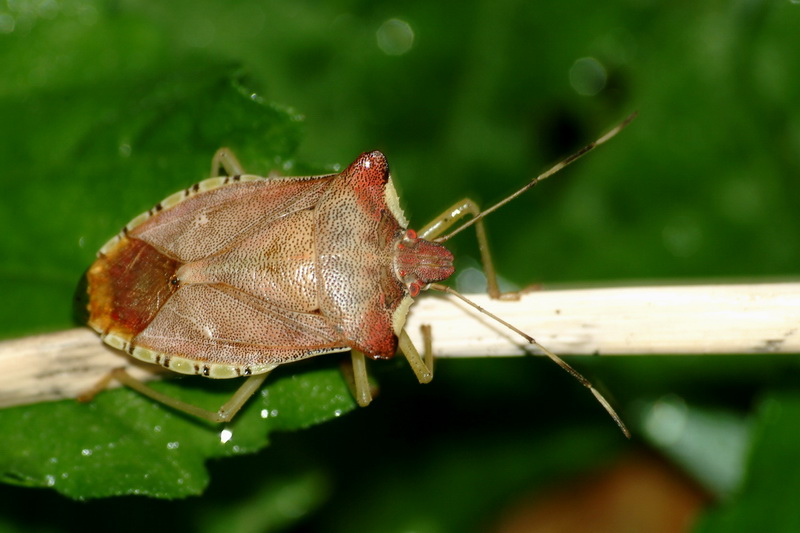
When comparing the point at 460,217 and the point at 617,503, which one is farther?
the point at 617,503

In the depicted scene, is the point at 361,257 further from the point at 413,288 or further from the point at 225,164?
the point at 225,164

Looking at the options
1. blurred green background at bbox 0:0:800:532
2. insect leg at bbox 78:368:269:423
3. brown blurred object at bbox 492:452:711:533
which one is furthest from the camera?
brown blurred object at bbox 492:452:711:533

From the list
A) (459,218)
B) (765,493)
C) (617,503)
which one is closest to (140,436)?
(459,218)

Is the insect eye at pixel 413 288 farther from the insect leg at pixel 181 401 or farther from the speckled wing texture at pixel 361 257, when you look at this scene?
the insect leg at pixel 181 401

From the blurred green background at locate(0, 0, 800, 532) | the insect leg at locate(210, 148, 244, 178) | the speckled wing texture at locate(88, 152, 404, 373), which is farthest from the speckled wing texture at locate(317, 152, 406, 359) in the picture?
the blurred green background at locate(0, 0, 800, 532)

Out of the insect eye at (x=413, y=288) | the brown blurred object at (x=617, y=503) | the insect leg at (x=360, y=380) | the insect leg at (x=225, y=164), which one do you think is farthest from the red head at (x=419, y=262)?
the brown blurred object at (x=617, y=503)

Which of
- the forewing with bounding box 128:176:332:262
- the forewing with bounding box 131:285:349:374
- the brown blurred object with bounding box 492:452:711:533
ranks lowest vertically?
the brown blurred object with bounding box 492:452:711:533

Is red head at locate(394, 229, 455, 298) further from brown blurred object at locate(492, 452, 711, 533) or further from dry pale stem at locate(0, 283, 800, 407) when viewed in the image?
brown blurred object at locate(492, 452, 711, 533)
